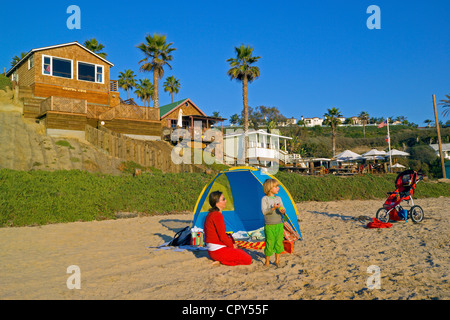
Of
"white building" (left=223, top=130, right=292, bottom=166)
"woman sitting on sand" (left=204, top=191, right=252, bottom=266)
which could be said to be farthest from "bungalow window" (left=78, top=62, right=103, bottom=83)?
"woman sitting on sand" (left=204, top=191, right=252, bottom=266)

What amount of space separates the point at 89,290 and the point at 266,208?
10.2 feet

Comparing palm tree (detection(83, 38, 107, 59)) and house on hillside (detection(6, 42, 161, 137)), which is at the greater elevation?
palm tree (detection(83, 38, 107, 59))

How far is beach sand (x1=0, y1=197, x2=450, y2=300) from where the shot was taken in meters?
4.71

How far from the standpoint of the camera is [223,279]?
17.9 feet

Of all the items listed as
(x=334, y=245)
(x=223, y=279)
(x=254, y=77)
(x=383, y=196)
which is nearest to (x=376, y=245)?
(x=334, y=245)

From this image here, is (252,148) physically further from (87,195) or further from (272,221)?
(272,221)

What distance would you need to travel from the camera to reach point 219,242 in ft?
20.9

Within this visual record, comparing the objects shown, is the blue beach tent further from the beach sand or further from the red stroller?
the red stroller

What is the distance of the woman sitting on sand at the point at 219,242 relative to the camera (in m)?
6.26

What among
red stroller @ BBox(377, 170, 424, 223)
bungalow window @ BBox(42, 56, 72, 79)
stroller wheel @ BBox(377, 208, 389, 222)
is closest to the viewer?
red stroller @ BBox(377, 170, 424, 223)

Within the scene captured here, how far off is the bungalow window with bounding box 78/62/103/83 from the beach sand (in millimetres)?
19430

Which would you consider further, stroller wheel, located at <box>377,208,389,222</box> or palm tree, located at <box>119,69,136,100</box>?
palm tree, located at <box>119,69,136,100</box>

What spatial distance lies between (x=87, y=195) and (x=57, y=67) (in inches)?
681

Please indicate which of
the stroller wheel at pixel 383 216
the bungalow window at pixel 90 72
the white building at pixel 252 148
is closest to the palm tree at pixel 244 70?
the white building at pixel 252 148
